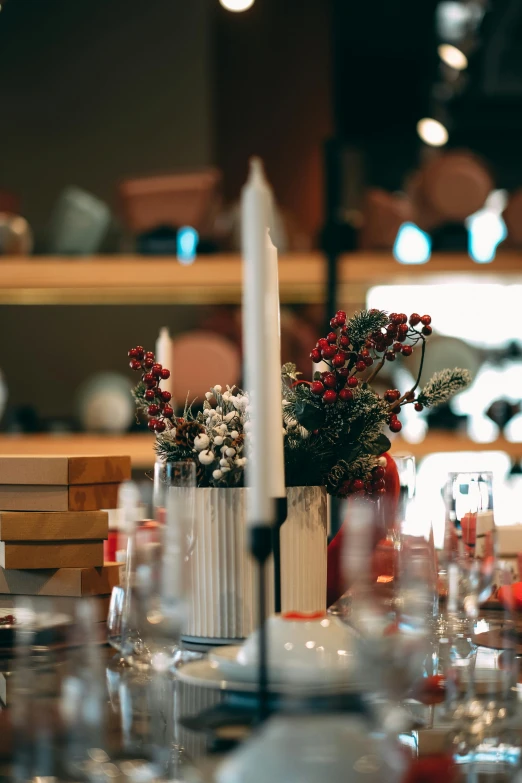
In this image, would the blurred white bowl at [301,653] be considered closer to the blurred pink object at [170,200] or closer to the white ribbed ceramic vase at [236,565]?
the white ribbed ceramic vase at [236,565]

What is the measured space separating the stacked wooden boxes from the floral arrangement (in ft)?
0.46

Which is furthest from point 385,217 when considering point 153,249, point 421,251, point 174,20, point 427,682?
point 427,682

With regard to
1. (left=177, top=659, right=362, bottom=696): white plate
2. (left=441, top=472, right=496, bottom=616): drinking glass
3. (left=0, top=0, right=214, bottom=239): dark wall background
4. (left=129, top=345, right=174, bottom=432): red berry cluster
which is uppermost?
(left=0, top=0, right=214, bottom=239): dark wall background

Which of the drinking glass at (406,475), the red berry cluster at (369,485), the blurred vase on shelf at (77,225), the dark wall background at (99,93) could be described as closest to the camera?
the red berry cluster at (369,485)

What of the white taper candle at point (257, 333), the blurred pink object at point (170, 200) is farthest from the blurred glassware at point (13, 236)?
the white taper candle at point (257, 333)

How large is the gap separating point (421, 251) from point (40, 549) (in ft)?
6.57

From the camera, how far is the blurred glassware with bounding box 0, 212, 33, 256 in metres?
2.69

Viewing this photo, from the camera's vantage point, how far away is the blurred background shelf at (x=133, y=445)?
2617mm

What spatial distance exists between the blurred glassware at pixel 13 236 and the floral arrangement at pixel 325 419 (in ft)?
6.28

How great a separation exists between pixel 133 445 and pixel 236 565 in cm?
183

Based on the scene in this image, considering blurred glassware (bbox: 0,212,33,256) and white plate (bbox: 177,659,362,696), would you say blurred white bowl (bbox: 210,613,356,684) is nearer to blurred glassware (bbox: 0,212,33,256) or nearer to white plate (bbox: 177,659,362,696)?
white plate (bbox: 177,659,362,696)

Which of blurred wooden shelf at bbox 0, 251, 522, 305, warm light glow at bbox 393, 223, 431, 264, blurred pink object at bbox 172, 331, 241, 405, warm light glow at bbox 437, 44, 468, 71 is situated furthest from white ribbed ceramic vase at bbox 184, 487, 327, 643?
warm light glow at bbox 437, 44, 468, 71

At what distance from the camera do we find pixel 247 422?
2.80ft

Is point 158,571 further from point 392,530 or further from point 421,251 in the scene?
point 421,251
